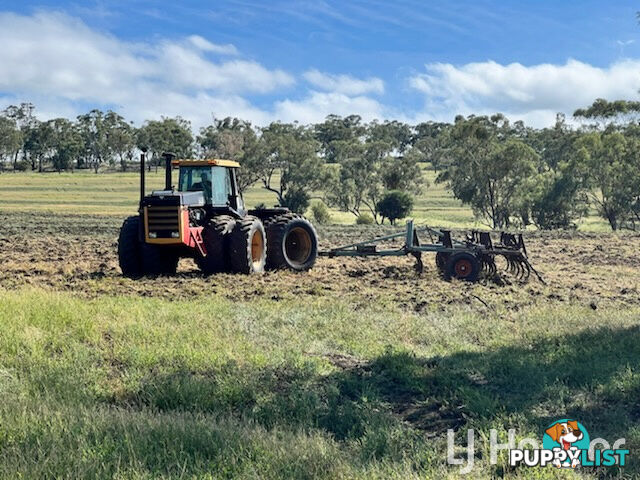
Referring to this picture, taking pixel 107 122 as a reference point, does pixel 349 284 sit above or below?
below

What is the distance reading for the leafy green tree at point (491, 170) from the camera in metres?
43.8

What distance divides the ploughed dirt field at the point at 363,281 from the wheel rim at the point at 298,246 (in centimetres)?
46

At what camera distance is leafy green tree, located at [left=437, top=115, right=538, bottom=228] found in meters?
43.8

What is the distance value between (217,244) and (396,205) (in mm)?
32305

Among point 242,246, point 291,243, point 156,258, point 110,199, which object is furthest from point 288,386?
point 110,199

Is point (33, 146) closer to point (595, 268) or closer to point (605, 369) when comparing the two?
point (595, 268)

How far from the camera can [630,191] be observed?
4009cm

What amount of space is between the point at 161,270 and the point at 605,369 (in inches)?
361

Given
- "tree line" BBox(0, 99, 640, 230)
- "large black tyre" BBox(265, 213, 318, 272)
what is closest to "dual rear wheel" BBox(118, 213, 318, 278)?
"large black tyre" BBox(265, 213, 318, 272)

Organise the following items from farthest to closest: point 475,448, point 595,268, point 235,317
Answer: point 595,268
point 235,317
point 475,448

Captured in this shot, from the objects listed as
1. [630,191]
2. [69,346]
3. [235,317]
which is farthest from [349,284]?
[630,191]

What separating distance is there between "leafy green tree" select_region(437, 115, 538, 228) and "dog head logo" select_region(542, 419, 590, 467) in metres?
39.0

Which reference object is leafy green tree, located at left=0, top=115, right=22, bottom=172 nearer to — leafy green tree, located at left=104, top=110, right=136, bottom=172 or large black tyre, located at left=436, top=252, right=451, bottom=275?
leafy green tree, located at left=104, top=110, right=136, bottom=172

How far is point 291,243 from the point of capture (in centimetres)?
1595
